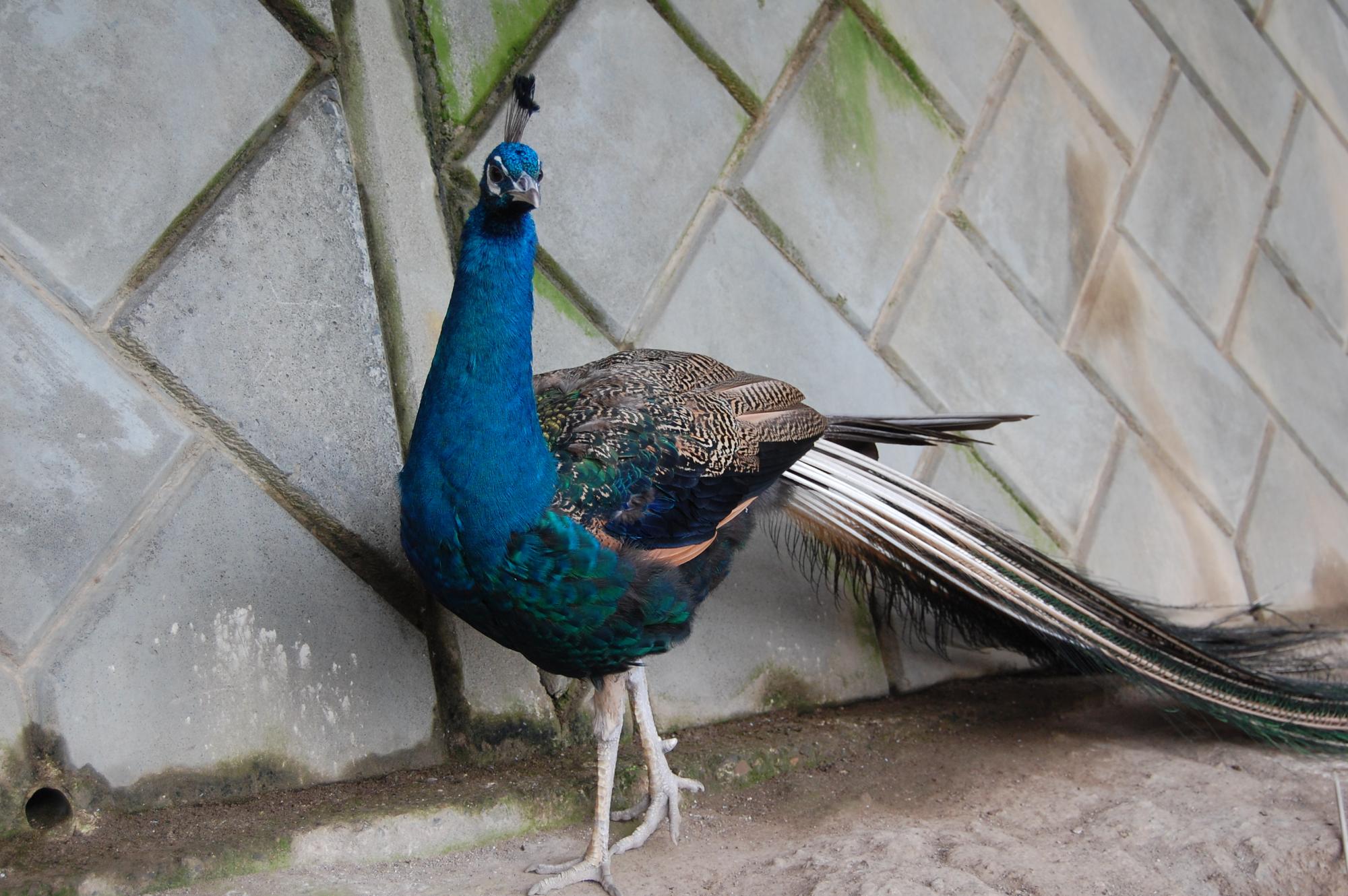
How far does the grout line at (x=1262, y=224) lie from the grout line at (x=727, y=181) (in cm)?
153

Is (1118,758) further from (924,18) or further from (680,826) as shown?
(924,18)

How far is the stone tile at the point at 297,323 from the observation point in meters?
2.12

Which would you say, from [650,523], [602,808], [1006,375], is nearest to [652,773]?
[602,808]

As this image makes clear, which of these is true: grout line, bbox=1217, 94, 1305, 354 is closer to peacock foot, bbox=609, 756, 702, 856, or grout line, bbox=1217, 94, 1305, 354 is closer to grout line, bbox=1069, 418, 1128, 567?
grout line, bbox=1069, 418, 1128, 567

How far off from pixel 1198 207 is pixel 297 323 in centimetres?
274

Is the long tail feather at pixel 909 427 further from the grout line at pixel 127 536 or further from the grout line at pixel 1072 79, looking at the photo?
the grout line at pixel 1072 79

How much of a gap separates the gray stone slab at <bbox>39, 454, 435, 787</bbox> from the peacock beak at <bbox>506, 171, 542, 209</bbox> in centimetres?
76

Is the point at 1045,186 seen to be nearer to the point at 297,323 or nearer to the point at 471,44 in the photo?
the point at 471,44

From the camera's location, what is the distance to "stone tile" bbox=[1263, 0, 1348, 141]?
407 centimetres

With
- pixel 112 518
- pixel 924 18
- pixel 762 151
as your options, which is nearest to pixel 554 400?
pixel 112 518

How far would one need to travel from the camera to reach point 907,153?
3.18 meters

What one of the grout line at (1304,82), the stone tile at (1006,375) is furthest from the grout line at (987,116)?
the grout line at (1304,82)

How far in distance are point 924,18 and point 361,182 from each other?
65.2 inches

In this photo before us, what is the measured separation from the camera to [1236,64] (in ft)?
12.7
